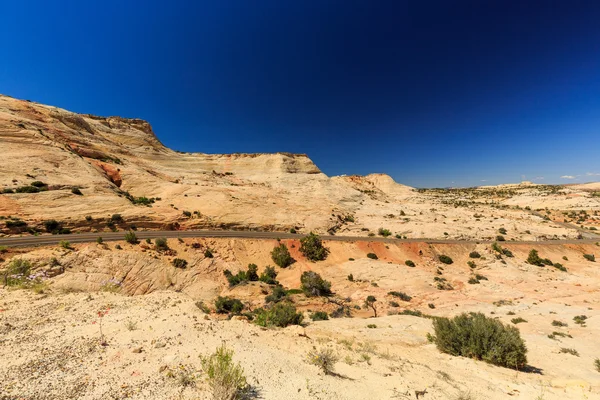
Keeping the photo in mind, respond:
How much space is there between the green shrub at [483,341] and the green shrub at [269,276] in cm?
2162

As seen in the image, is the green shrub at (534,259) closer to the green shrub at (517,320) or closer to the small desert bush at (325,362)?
the green shrub at (517,320)

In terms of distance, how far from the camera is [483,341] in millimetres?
11141

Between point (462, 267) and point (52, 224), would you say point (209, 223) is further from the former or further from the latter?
point (462, 267)

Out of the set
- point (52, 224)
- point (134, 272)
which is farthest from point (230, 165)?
point (134, 272)

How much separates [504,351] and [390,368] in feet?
20.7

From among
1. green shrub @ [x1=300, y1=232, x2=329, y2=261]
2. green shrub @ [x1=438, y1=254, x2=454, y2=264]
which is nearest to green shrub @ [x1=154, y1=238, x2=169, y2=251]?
green shrub @ [x1=300, y1=232, x2=329, y2=261]

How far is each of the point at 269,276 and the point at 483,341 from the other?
2494 centimetres

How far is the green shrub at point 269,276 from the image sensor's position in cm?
3119

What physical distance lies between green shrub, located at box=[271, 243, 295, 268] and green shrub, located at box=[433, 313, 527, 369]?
25.6 metres

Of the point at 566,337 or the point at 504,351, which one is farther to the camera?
the point at 566,337

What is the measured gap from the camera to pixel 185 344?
7.80m

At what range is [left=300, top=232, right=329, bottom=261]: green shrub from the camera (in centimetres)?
3856

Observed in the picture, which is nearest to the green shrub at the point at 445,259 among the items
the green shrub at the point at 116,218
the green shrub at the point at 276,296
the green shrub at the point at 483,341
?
the green shrub at the point at 276,296

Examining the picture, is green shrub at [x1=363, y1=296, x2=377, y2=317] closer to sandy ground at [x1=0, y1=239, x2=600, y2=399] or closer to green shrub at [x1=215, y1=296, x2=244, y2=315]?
sandy ground at [x1=0, y1=239, x2=600, y2=399]
